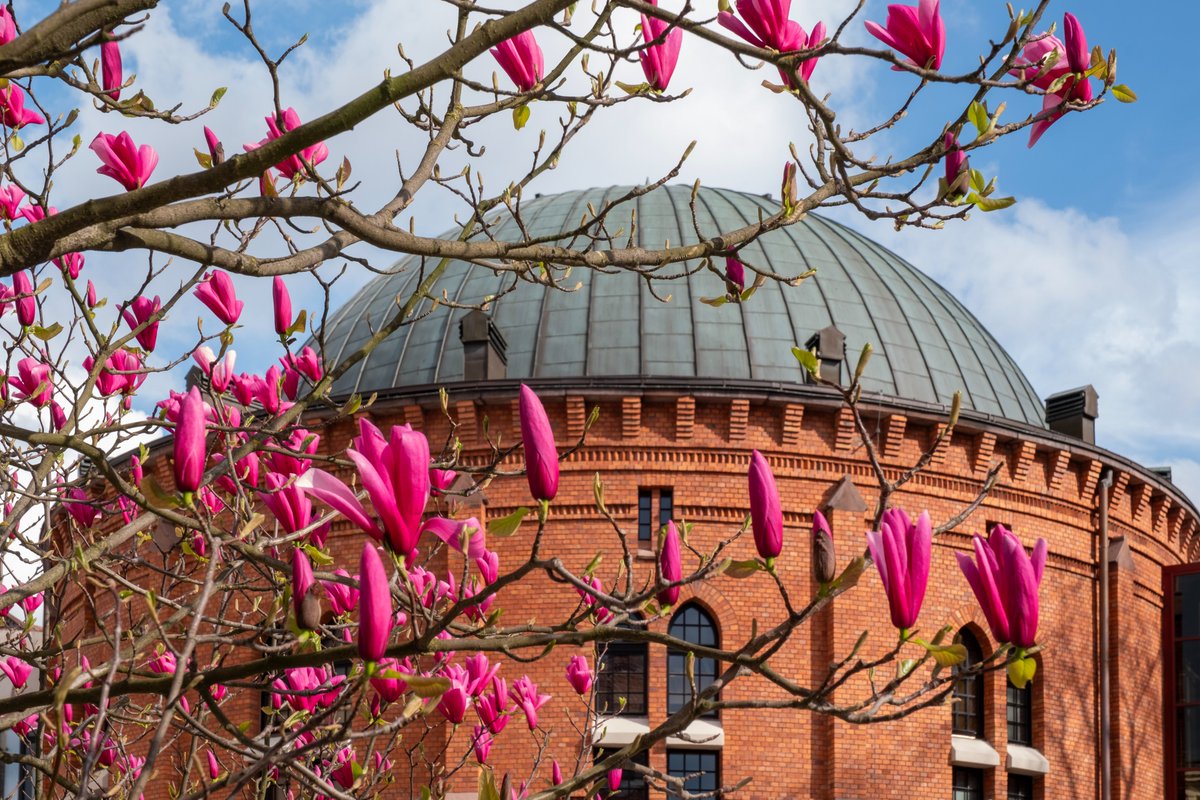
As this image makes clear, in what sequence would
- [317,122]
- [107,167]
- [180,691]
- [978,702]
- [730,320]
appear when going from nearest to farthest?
[180,691] < [317,122] < [107,167] < [978,702] < [730,320]

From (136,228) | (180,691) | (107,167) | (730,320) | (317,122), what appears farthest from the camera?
(730,320)

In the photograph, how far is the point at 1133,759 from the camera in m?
26.0

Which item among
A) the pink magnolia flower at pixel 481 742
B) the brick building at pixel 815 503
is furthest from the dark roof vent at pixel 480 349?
the pink magnolia flower at pixel 481 742

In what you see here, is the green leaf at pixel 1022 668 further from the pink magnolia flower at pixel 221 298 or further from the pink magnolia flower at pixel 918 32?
the pink magnolia flower at pixel 221 298

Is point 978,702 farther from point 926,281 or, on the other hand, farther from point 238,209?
point 238,209

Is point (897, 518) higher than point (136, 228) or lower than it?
lower

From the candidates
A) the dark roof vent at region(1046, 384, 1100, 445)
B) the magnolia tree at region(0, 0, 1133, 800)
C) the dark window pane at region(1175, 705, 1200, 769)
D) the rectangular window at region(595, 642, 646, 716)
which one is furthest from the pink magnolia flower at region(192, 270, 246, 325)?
the dark window pane at region(1175, 705, 1200, 769)

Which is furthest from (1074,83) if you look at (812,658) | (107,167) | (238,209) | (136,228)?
(812,658)

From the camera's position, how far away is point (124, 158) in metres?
6.57

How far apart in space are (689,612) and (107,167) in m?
17.8

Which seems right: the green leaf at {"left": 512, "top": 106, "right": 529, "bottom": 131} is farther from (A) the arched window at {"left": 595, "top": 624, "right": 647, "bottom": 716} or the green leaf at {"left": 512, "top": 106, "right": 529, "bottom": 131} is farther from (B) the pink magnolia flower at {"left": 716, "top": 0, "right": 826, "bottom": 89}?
(A) the arched window at {"left": 595, "top": 624, "right": 647, "bottom": 716}

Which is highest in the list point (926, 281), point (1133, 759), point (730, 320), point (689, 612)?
point (926, 281)

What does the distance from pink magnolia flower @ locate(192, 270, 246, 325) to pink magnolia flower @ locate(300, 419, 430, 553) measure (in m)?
4.33

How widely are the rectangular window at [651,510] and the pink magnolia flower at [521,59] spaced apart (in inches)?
680
